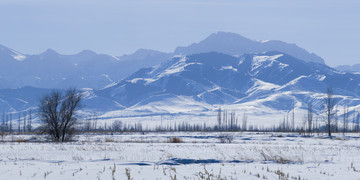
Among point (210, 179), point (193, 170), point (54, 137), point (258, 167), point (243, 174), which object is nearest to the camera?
point (210, 179)

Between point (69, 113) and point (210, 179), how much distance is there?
150ft

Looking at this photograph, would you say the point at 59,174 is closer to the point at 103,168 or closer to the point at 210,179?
the point at 103,168

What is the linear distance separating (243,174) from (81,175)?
7.02 metres

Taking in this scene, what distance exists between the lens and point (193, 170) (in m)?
20.4

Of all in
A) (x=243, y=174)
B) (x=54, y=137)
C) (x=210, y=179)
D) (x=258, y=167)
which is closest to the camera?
(x=210, y=179)

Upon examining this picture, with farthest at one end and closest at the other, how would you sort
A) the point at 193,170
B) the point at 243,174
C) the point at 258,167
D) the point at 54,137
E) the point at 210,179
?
the point at 54,137, the point at 258,167, the point at 193,170, the point at 243,174, the point at 210,179

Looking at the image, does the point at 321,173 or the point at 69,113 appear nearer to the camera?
the point at 321,173

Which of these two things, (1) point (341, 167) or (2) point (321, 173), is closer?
(2) point (321, 173)

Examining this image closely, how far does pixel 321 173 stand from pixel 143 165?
8.70m

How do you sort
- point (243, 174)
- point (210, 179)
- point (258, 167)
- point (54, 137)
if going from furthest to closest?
point (54, 137)
point (258, 167)
point (243, 174)
point (210, 179)

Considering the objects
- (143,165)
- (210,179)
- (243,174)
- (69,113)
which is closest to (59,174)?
(143,165)

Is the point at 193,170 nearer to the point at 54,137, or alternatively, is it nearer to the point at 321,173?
the point at 321,173

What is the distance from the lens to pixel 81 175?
1802 centimetres

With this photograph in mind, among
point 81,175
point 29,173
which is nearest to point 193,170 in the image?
point 81,175
